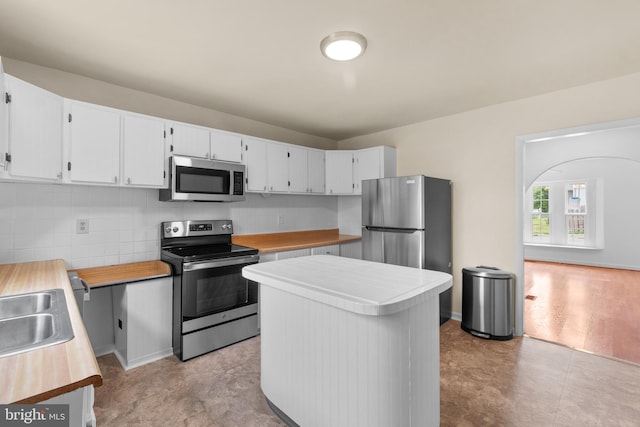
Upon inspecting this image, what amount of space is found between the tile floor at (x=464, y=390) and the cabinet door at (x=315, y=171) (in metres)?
2.24

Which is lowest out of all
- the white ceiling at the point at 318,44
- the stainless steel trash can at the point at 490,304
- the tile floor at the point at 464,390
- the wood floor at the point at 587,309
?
the tile floor at the point at 464,390

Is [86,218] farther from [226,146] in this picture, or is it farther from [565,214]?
[565,214]

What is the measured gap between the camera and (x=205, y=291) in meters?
2.85

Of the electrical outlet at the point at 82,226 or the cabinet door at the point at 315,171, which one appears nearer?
the electrical outlet at the point at 82,226

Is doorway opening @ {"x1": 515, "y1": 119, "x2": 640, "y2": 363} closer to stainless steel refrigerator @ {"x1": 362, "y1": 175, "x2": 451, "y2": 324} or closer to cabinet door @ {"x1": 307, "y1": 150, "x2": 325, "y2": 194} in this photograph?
stainless steel refrigerator @ {"x1": 362, "y1": 175, "x2": 451, "y2": 324}

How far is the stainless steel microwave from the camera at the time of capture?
2.90 meters

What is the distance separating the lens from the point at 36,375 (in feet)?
2.91

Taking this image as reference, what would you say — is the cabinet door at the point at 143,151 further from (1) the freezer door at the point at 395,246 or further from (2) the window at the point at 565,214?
(2) the window at the point at 565,214

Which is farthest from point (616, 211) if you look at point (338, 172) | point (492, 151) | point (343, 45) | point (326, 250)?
point (343, 45)

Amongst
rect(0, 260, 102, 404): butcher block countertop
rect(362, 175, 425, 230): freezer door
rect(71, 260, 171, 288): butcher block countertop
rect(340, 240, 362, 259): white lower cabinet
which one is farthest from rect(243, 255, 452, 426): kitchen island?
rect(340, 240, 362, 259): white lower cabinet

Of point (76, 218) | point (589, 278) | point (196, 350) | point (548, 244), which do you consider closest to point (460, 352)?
point (196, 350)

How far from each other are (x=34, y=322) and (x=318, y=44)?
2.26 m

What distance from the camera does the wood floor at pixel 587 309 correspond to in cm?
307

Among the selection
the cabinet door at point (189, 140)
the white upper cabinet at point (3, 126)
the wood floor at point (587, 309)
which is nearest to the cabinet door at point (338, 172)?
the cabinet door at point (189, 140)
